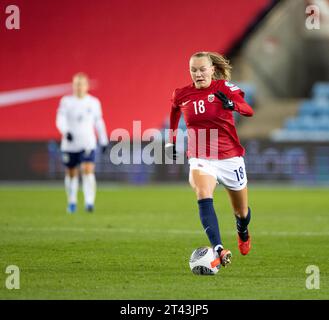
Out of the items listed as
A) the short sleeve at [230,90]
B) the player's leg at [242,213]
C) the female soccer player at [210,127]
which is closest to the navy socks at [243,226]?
the player's leg at [242,213]

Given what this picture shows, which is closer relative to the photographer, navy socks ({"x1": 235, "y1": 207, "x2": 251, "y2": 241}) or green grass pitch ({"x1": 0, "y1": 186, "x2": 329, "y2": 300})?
green grass pitch ({"x1": 0, "y1": 186, "x2": 329, "y2": 300})

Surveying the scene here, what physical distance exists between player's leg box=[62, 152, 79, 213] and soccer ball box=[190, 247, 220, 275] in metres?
8.34

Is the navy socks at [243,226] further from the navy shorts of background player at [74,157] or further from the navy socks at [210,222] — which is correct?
the navy shorts of background player at [74,157]

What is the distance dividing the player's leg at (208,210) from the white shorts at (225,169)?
0.08 meters

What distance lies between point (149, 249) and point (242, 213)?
1.53 meters

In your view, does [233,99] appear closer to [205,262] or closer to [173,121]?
[173,121]

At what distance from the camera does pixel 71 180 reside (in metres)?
17.6

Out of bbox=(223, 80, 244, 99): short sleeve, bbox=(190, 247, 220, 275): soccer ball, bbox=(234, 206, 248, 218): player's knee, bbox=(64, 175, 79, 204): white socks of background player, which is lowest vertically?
bbox=(190, 247, 220, 275): soccer ball

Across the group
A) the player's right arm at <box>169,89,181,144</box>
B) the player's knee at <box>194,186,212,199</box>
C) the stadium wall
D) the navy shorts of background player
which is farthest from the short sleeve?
the stadium wall

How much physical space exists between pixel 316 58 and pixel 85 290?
27.0 metres

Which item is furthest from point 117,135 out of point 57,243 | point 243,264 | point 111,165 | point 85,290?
point 85,290

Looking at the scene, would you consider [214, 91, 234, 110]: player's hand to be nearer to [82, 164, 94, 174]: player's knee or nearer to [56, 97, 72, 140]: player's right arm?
[82, 164, 94, 174]: player's knee

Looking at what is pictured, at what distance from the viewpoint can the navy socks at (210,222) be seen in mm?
9297

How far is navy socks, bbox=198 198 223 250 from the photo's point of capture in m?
9.30
